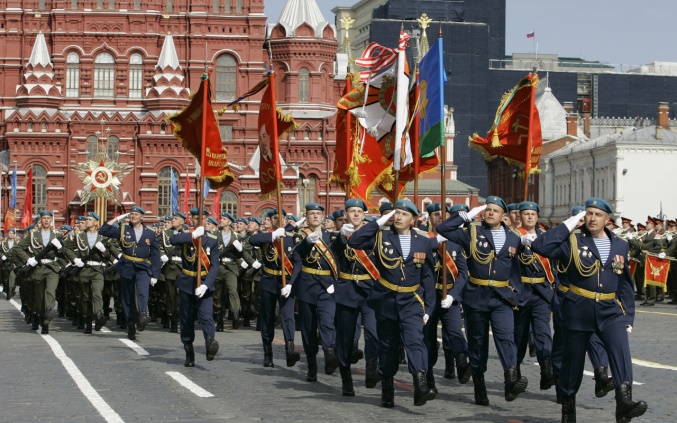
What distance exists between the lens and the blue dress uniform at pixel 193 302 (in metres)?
15.8

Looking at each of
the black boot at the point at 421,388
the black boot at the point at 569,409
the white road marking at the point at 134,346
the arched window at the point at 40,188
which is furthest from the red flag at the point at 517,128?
the arched window at the point at 40,188

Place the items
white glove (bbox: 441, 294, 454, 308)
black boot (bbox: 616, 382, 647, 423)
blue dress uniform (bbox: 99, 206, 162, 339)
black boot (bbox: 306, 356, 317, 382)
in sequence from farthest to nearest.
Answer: blue dress uniform (bbox: 99, 206, 162, 339), black boot (bbox: 306, 356, 317, 382), white glove (bbox: 441, 294, 454, 308), black boot (bbox: 616, 382, 647, 423)

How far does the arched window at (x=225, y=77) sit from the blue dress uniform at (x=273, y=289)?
63.7m

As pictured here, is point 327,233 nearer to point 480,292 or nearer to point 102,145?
point 480,292

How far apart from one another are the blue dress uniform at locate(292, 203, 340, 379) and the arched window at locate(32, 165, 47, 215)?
62.7 metres

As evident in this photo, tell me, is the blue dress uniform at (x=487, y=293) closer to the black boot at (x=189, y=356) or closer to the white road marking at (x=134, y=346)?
the black boot at (x=189, y=356)

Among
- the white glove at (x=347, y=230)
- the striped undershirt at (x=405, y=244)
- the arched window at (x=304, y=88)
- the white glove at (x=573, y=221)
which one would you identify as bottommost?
the striped undershirt at (x=405, y=244)

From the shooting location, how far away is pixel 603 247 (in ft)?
36.0

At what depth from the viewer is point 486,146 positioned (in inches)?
668

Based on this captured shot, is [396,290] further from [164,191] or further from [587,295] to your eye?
[164,191]

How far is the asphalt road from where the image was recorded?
11656 mm

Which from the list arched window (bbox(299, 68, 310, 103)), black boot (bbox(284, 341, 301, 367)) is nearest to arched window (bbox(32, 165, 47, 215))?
arched window (bbox(299, 68, 310, 103))

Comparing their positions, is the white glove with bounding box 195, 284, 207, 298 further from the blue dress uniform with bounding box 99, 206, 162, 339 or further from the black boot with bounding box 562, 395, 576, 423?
the black boot with bounding box 562, 395, 576, 423

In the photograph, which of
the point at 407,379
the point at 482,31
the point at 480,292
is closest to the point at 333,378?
the point at 407,379
